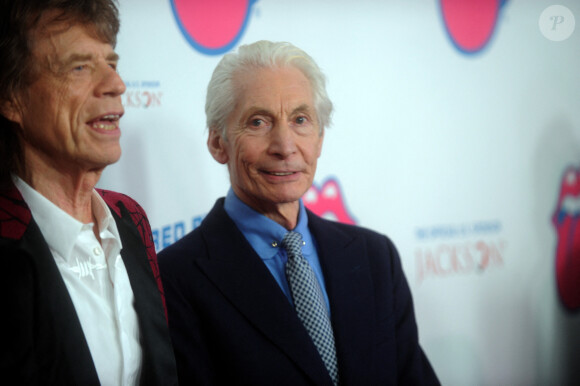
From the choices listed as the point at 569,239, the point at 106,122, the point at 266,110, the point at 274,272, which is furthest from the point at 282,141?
the point at 569,239

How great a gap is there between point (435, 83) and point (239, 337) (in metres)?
1.32

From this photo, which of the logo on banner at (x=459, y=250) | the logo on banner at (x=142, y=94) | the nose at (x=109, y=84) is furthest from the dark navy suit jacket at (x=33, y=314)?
the logo on banner at (x=459, y=250)

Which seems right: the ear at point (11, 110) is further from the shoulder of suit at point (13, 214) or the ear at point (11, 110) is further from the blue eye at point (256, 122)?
the blue eye at point (256, 122)

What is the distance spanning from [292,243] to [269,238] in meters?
0.06

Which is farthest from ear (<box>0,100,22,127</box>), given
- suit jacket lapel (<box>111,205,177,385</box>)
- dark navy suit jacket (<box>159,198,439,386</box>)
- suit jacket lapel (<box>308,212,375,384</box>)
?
suit jacket lapel (<box>308,212,375,384</box>)

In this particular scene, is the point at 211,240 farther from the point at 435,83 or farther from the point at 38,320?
the point at 435,83

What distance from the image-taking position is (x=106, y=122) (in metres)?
0.91

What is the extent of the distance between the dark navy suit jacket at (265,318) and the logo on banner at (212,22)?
546 millimetres

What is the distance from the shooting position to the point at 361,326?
1.25 meters

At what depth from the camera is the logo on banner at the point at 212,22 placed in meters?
1.59

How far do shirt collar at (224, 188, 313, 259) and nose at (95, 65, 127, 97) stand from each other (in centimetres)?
48

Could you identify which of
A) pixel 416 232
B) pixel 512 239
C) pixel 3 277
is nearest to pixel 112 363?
pixel 3 277

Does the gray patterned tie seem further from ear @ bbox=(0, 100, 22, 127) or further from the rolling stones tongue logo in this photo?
the rolling stones tongue logo

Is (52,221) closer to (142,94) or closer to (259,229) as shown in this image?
(259,229)
